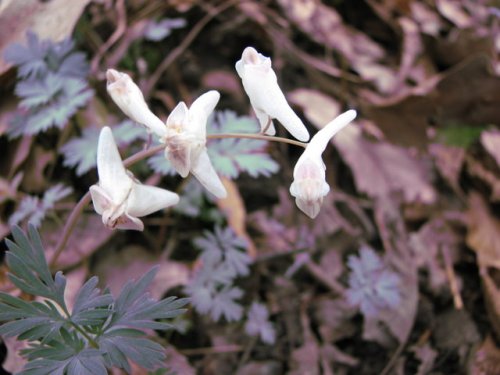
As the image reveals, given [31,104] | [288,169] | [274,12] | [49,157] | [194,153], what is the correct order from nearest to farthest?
[194,153] → [31,104] → [49,157] → [288,169] → [274,12]

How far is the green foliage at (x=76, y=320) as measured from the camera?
107 centimetres

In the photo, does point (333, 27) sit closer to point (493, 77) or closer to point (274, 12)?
point (274, 12)

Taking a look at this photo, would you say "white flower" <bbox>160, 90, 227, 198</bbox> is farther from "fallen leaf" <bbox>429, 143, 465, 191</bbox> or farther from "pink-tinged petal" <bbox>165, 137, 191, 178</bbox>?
"fallen leaf" <bbox>429, 143, 465, 191</bbox>

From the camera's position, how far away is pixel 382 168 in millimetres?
2168

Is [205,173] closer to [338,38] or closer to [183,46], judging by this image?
[183,46]

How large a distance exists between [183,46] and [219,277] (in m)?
1.04

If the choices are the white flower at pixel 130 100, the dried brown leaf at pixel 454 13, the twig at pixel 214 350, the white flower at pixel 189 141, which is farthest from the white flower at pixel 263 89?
the dried brown leaf at pixel 454 13

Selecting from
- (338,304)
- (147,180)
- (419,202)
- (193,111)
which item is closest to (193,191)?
(147,180)

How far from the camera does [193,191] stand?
6.07 feet

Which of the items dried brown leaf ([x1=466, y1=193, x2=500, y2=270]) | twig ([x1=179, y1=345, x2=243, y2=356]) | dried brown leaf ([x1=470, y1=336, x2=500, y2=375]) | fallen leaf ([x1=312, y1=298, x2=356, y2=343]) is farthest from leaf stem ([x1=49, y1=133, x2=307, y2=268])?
dried brown leaf ([x1=466, y1=193, x2=500, y2=270])

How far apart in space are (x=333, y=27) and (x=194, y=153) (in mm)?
1611

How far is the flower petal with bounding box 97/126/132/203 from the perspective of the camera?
110cm

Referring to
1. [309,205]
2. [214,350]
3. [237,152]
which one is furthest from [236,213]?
[309,205]

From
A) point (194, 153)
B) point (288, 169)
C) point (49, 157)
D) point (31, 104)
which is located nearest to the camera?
point (194, 153)
